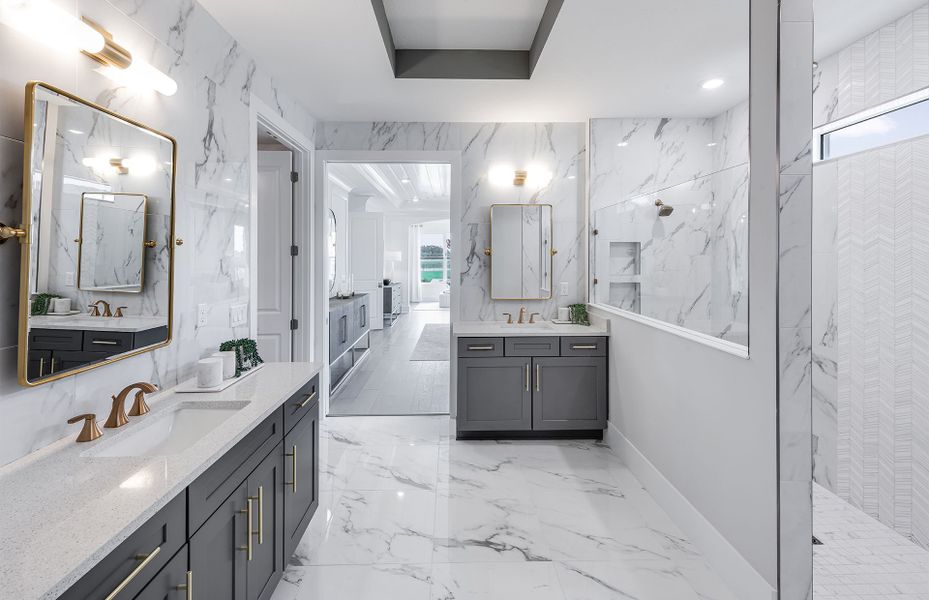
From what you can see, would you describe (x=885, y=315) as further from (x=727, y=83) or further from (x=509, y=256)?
(x=509, y=256)

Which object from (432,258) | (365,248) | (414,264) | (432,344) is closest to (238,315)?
(432,344)

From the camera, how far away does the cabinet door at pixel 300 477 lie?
189 cm

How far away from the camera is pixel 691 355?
2.30m

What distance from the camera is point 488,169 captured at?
3908mm

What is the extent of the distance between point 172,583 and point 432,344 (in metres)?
6.42

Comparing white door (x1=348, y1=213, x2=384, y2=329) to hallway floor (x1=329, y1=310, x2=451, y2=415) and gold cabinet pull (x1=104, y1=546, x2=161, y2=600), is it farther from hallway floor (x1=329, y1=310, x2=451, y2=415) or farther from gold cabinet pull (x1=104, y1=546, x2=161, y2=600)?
gold cabinet pull (x1=104, y1=546, x2=161, y2=600)

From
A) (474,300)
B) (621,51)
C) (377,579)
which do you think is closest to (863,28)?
(621,51)

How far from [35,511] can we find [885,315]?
3.11m

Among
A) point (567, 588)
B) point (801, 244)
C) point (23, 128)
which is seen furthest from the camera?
point (567, 588)

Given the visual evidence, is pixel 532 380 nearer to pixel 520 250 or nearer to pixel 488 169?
pixel 520 250

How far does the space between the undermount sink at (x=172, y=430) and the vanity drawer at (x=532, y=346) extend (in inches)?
84.0

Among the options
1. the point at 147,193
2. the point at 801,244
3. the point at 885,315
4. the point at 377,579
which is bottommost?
the point at 377,579

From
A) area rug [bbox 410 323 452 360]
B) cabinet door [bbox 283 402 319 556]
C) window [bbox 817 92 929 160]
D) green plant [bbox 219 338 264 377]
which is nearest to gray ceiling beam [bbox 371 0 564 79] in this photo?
window [bbox 817 92 929 160]

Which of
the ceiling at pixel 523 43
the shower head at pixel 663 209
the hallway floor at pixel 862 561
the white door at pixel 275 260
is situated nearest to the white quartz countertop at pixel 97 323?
the ceiling at pixel 523 43
